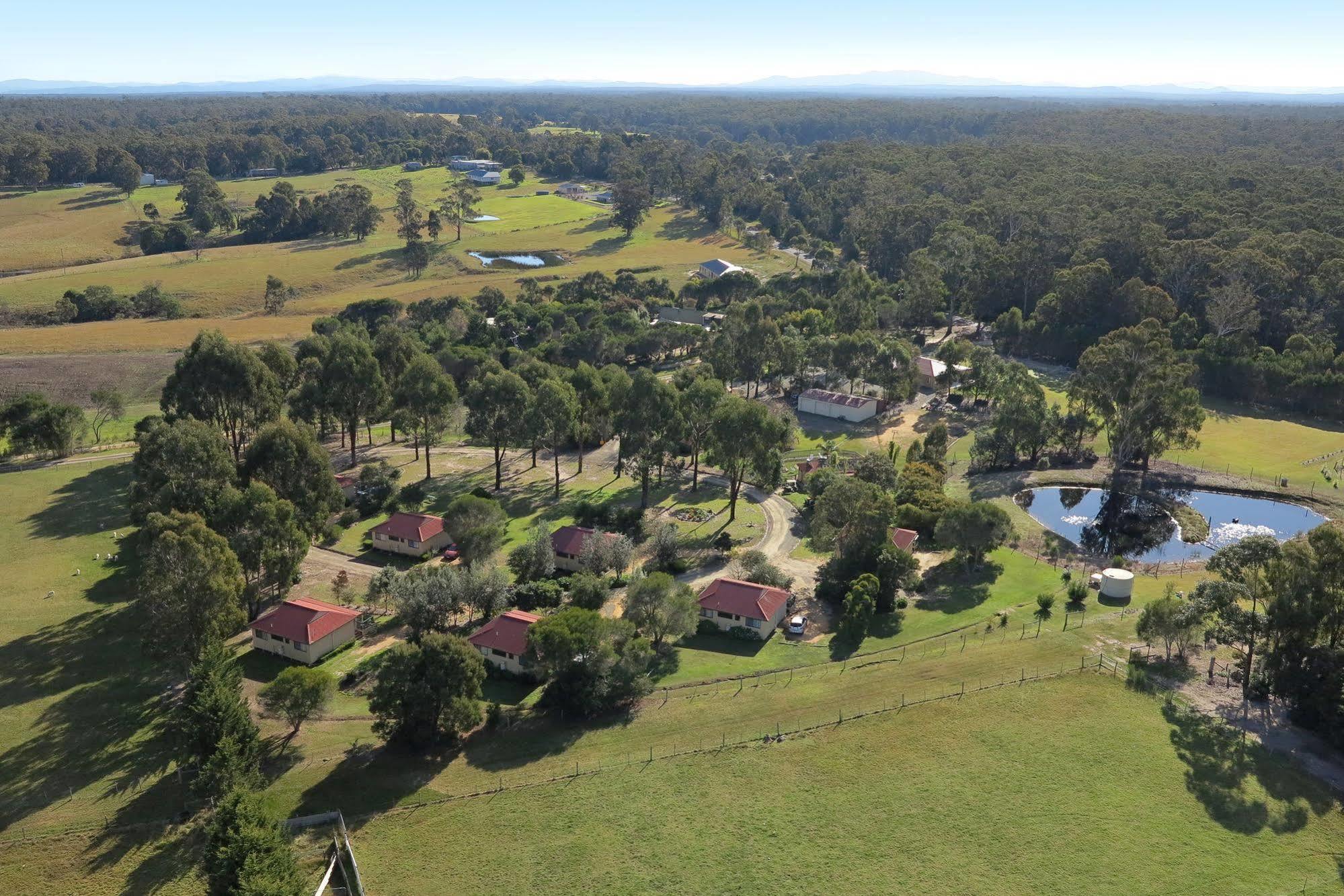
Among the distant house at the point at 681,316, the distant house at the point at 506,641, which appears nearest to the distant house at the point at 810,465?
the distant house at the point at 506,641

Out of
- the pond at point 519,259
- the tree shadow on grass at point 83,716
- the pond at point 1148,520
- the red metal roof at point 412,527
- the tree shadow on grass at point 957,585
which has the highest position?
the pond at point 519,259

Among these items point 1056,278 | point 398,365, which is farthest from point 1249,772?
point 1056,278

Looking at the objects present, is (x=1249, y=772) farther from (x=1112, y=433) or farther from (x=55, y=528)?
(x=55, y=528)

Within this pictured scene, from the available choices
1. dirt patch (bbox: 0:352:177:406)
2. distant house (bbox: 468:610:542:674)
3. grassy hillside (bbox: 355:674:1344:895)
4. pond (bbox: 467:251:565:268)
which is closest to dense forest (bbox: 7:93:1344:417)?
pond (bbox: 467:251:565:268)

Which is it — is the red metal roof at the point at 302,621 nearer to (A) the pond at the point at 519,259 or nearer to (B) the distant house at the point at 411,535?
(B) the distant house at the point at 411,535

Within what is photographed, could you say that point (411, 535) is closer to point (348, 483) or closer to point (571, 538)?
point (571, 538)

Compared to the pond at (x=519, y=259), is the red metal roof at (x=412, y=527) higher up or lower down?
lower down
